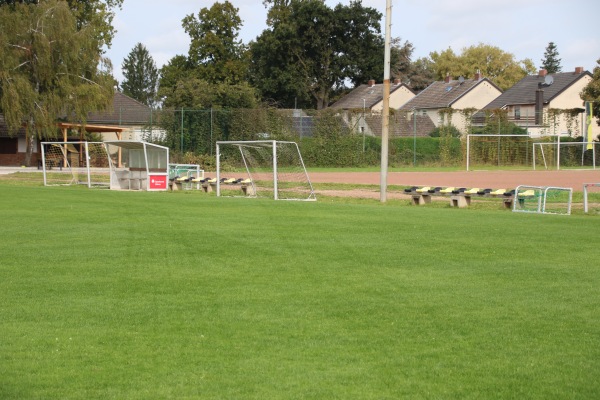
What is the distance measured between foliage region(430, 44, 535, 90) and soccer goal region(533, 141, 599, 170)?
55.9 meters

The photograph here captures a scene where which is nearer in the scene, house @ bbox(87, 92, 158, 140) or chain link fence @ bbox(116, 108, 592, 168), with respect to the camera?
chain link fence @ bbox(116, 108, 592, 168)

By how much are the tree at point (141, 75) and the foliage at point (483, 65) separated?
51896 millimetres

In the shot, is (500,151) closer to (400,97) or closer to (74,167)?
(74,167)

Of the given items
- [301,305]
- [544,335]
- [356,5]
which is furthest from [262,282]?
[356,5]

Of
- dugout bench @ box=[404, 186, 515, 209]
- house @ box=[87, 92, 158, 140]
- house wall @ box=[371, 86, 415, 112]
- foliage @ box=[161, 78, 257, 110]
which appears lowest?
dugout bench @ box=[404, 186, 515, 209]

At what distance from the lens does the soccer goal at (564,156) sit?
55.8 meters

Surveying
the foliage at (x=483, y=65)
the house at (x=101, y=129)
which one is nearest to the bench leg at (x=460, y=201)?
the house at (x=101, y=129)

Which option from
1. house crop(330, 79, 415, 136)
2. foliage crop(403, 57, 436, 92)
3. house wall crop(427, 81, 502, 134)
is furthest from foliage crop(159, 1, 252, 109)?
foliage crop(403, 57, 436, 92)

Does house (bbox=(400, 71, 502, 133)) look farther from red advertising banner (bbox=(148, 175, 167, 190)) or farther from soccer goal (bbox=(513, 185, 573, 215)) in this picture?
soccer goal (bbox=(513, 185, 573, 215))

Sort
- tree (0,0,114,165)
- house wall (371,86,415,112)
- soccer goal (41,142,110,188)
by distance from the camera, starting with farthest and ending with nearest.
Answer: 1. house wall (371,86,415,112)
2. tree (0,0,114,165)
3. soccer goal (41,142,110,188)

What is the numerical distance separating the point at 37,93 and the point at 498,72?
77846 mm

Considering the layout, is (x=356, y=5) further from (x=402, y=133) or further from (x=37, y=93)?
(x=37, y=93)

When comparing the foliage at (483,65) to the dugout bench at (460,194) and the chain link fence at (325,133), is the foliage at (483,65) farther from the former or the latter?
the dugout bench at (460,194)

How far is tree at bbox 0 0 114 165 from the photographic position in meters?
48.4
